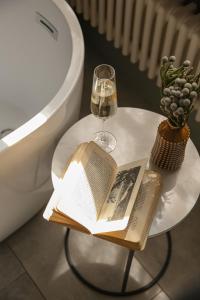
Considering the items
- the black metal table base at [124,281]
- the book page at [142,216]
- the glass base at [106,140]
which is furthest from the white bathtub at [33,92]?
the book page at [142,216]

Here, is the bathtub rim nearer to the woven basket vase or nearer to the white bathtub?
the white bathtub

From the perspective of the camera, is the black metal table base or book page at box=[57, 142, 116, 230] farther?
the black metal table base

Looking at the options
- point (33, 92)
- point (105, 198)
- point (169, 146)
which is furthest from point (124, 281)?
point (33, 92)

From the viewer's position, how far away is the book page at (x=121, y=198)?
104cm

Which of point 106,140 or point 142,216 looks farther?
point 106,140

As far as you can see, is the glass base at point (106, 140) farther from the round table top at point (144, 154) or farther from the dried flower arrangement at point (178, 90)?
the dried flower arrangement at point (178, 90)

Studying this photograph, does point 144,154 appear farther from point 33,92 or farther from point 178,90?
point 33,92

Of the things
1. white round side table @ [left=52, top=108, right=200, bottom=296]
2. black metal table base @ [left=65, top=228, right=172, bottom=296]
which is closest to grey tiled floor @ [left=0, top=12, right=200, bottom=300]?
black metal table base @ [left=65, top=228, right=172, bottom=296]

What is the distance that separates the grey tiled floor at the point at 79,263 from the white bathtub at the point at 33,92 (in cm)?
10

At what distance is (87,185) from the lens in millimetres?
1107

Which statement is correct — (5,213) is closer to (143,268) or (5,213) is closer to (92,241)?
(92,241)

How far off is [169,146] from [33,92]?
0.87 meters

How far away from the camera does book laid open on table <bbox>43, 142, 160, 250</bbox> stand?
103 cm

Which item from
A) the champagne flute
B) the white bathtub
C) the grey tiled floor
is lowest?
the grey tiled floor
